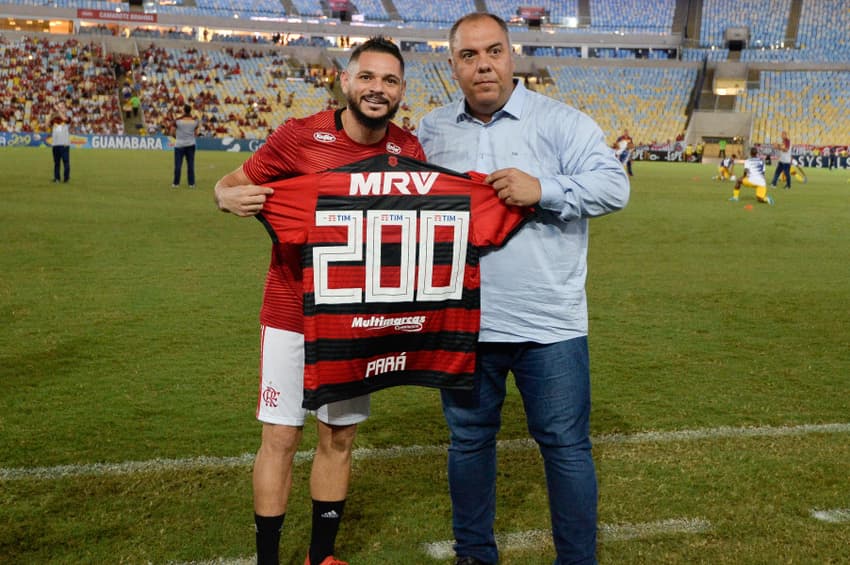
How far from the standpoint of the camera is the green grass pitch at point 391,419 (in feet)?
12.7

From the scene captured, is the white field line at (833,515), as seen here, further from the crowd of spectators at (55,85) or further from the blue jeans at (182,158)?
the crowd of spectators at (55,85)

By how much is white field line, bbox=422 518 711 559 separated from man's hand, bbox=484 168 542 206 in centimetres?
162

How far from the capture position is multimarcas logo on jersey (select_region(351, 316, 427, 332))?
10.2 ft

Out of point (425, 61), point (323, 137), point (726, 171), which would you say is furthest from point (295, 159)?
point (425, 61)

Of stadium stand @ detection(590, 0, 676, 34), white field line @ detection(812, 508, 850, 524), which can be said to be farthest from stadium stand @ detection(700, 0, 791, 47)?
white field line @ detection(812, 508, 850, 524)

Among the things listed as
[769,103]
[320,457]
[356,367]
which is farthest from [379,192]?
[769,103]

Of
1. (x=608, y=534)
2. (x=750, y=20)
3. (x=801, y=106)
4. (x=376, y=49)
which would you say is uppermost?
(x=750, y=20)

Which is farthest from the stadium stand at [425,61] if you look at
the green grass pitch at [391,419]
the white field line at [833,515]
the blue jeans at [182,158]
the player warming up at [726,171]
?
the white field line at [833,515]

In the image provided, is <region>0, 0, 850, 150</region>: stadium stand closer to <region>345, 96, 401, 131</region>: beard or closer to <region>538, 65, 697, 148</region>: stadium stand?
<region>538, 65, 697, 148</region>: stadium stand

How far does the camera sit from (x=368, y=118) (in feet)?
10.3

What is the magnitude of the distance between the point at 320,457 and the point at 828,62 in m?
69.7

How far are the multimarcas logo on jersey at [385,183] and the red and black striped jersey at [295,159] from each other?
0.16 m

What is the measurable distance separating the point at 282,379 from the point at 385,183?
0.84m

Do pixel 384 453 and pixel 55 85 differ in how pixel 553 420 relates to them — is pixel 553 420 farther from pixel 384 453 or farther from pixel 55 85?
pixel 55 85
